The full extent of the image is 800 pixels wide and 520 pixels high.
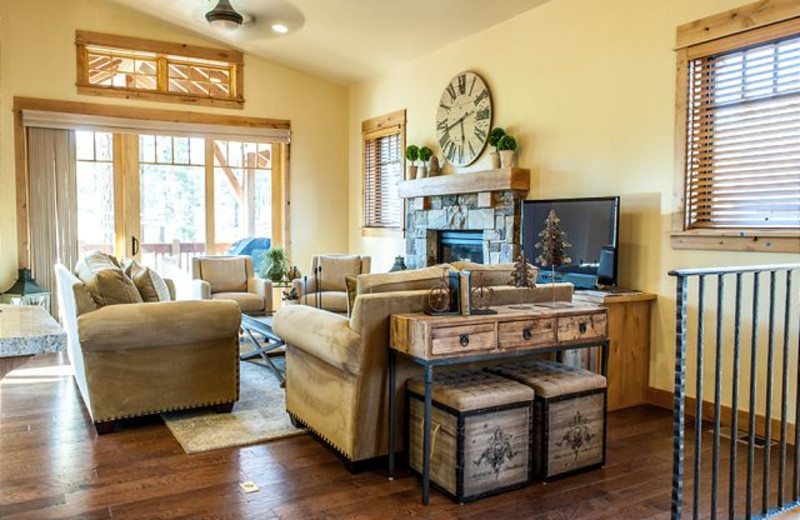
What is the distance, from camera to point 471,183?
561cm

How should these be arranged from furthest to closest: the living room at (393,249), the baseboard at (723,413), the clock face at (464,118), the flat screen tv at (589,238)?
the clock face at (464,118) → the flat screen tv at (589,238) → the baseboard at (723,413) → the living room at (393,249)

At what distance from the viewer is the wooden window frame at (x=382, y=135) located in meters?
7.13

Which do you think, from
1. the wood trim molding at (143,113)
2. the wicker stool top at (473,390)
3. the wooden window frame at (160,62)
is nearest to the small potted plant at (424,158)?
the wood trim molding at (143,113)

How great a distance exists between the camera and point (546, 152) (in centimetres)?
513

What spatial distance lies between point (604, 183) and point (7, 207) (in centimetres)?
602

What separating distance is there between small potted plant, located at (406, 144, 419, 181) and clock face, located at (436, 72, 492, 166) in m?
0.28

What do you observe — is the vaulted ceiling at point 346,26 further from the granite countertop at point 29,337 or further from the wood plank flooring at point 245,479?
the granite countertop at point 29,337

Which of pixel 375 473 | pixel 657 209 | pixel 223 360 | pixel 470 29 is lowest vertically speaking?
pixel 375 473

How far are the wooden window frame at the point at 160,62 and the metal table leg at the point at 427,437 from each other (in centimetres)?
592

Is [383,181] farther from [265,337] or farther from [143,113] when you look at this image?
[265,337]

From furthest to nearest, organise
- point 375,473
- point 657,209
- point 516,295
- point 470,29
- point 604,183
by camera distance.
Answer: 1. point 470,29
2. point 604,183
3. point 657,209
4. point 516,295
5. point 375,473

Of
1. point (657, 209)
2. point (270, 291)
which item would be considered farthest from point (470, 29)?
point (270, 291)

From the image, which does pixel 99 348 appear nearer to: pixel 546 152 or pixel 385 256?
pixel 546 152

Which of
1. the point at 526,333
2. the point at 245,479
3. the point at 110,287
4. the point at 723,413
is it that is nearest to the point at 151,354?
the point at 110,287
